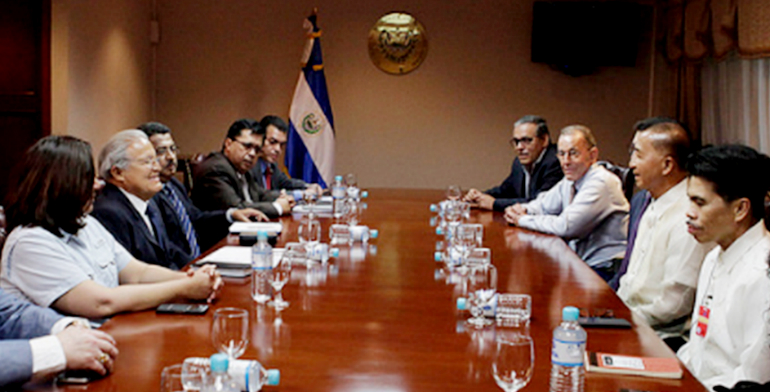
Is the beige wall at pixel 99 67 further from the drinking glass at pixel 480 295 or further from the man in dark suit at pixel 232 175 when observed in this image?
the drinking glass at pixel 480 295

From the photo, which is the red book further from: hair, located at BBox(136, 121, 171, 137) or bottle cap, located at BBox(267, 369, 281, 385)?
hair, located at BBox(136, 121, 171, 137)

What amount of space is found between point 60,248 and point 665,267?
2060 millimetres

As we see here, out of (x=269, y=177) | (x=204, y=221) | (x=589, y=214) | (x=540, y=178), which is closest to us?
(x=589, y=214)

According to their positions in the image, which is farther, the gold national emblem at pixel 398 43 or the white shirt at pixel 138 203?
the gold national emblem at pixel 398 43

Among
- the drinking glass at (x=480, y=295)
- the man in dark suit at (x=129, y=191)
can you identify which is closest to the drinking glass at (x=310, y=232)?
the man in dark suit at (x=129, y=191)

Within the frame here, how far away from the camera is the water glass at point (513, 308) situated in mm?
2203

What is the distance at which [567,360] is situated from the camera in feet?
5.41

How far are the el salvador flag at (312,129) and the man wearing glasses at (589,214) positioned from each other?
11.1ft

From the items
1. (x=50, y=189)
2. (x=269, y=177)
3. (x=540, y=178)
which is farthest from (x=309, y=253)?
(x=269, y=177)

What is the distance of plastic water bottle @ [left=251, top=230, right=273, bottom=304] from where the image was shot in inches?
94.0

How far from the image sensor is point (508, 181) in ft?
19.4

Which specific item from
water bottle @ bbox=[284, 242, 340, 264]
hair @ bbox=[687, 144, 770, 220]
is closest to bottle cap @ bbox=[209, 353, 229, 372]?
water bottle @ bbox=[284, 242, 340, 264]

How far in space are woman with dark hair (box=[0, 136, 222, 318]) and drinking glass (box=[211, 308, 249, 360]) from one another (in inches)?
24.2

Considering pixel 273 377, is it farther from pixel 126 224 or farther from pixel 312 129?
pixel 312 129
